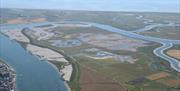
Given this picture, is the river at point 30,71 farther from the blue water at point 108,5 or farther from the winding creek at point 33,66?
the blue water at point 108,5

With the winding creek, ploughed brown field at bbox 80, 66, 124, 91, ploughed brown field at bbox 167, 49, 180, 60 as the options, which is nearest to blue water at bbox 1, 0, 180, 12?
the winding creek

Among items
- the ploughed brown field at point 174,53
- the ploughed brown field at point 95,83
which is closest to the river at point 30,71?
the ploughed brown field at point 95,83

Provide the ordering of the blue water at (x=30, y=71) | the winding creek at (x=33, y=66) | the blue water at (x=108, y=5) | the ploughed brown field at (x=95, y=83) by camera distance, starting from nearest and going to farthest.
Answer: the ploughed brown field at (x=95, y=83)
the blue water at (x=30, y=71)
the winding creek at (x=33, y=66)
the blue water at (x=108, y=5)

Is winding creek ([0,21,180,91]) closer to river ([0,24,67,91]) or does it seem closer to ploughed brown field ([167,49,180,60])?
river ([0,24,67,91])

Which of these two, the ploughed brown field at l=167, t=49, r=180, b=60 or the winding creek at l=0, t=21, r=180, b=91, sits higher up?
the ploughed brown field at l=167, t=49, r=180, b=60

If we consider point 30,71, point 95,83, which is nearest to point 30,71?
point 30,71
